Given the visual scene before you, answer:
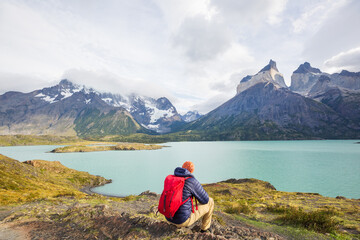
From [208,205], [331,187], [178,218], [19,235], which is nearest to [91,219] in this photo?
[19,235]

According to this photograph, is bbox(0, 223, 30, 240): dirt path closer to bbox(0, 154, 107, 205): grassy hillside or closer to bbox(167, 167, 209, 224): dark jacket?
bbox(167, 167, 209, 224): dark jacket

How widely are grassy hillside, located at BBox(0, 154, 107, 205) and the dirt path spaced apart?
47.2 ft

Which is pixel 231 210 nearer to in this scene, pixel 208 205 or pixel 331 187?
pixel 208 205

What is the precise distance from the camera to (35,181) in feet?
147

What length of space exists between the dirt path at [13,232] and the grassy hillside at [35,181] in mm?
14385

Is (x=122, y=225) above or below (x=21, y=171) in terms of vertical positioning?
above

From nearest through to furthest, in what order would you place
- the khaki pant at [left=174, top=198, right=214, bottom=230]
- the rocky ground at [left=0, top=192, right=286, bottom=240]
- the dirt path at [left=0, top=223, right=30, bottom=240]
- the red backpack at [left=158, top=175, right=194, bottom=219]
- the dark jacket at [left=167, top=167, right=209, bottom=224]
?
the red backpack at [left=158, top=175, right=194, bottom=219] < the dark jacket at [left=167, top=167, right=209, bottom=224] < the khaki pant at [left=174, top=198, right=214, bottom=230] < the rocky ground at [left=0, top=192, right=286, bottom=240] < the dirt path at [left=0, top=223, right=30, bottom=240]

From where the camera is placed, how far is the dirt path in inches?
404

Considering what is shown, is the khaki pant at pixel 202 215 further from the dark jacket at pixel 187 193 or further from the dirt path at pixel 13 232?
the dirt path at pixel 13 232

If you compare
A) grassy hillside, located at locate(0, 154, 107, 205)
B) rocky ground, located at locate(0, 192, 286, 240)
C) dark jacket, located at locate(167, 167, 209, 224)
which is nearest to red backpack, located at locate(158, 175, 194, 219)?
dark jacket, located at locate(167, 167, 209, 224)

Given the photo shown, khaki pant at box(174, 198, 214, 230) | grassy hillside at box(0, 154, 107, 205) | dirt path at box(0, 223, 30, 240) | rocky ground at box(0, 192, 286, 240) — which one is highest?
khaki pant at box(174, 198, 214, 230)

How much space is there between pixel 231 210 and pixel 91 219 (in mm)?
13265

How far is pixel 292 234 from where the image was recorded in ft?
36.9

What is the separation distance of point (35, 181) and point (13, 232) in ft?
141
